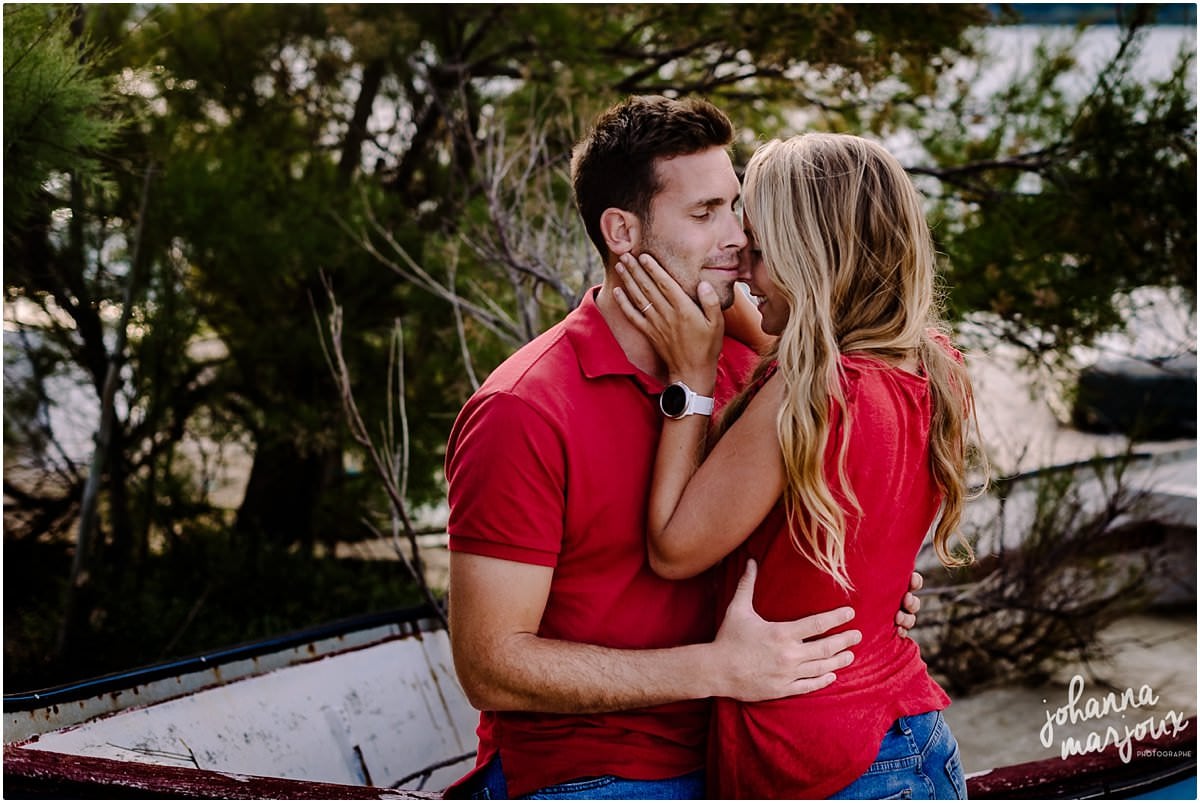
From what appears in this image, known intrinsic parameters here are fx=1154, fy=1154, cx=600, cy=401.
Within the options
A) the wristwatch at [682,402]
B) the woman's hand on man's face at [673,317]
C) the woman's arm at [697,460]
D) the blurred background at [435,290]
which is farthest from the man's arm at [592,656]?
the blurred background at [435,290]

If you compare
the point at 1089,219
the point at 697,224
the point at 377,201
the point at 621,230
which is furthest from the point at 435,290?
the point at 697,224

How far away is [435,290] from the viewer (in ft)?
18.4

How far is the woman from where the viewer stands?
77.5 inches

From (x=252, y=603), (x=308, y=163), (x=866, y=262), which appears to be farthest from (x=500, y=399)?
(x=308, y=163)

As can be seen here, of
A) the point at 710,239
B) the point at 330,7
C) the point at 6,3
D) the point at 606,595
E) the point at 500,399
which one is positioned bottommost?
the point at 606,595

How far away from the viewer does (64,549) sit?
656 centimetres

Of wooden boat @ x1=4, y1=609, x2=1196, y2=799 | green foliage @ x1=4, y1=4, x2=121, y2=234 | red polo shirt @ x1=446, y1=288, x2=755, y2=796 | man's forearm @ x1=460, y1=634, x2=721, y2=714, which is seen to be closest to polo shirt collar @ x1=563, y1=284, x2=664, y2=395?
red polo shirt @ x1=446, y1=288, x2=755, y2=796

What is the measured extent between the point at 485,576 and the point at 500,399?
32 centimetres

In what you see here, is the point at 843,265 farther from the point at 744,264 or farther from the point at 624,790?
the point at 624,790

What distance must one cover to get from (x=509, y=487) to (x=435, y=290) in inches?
145

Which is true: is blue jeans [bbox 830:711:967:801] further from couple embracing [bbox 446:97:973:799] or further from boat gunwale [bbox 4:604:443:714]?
boat gunwale [bbox 4:604:443:714]

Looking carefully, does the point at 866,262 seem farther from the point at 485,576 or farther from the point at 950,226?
the point at 950,226

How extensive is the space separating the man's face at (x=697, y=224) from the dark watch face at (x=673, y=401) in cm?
26

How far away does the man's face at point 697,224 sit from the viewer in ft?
7.68
